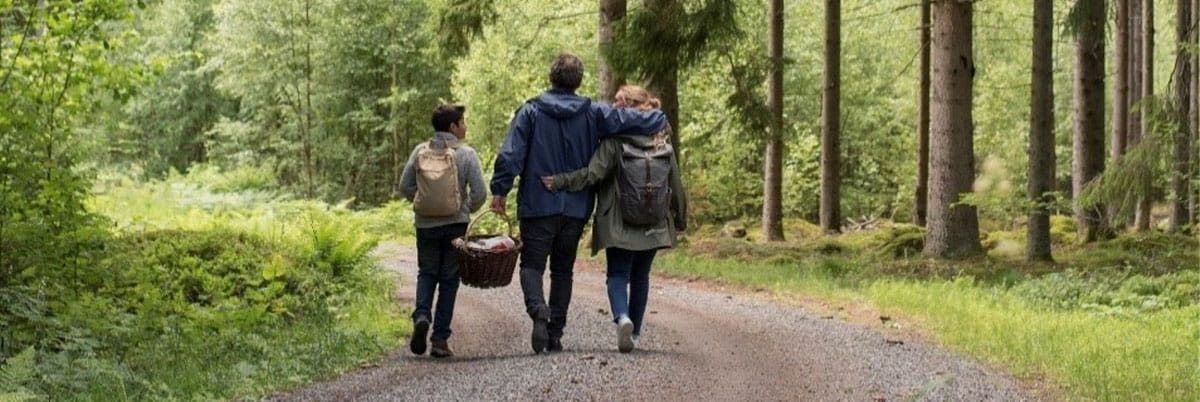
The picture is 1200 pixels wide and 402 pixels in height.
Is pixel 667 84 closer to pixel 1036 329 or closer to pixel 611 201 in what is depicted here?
pixel 1036 329

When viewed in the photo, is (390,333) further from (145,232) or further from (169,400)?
(145,232)

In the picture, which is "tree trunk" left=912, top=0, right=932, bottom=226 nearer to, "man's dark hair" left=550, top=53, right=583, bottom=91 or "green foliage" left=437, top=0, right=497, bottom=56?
"green foliage" left=437, top=0, right=497, bottom=56

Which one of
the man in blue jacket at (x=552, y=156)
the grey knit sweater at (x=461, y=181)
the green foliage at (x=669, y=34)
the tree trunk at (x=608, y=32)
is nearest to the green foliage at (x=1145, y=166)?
the green foliage at (x=669, y=34)

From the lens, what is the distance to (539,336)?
293 inches

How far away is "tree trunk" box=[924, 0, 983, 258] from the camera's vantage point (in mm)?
14133

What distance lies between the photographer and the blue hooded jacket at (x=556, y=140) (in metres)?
7.29

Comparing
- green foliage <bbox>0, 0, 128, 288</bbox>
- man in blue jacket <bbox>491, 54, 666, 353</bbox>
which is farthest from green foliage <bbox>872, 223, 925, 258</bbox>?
green foliage <bbox>0, 0, 128, 288</bbox>

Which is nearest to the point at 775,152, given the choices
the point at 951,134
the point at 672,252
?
the point at 672,252

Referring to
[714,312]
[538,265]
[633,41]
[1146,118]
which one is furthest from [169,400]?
[1146,118]

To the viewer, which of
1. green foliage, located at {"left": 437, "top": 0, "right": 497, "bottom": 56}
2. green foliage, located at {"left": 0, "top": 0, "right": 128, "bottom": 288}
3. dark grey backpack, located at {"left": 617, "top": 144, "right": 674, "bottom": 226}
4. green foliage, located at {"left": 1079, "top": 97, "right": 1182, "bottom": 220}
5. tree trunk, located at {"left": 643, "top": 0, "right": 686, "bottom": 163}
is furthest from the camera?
green foliage, located at {"left": 437, "top": 0, "right": 497, "bottom": 56}

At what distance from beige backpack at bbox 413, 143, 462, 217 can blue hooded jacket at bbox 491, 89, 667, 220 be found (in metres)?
0.34

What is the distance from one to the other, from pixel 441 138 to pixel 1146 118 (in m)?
9.25

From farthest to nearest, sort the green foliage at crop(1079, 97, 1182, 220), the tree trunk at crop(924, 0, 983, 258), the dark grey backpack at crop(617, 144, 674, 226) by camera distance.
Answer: the tree trunk at crop(924, 0, 983, 258) → the green foliage at crop(1079, 97, 1182, 220) → the dark grey backpack at crop(617, 144, 674, 226)

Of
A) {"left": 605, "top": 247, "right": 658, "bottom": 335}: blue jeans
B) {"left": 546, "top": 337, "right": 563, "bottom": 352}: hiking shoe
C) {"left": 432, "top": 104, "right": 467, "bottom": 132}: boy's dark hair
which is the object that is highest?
{"left": 432, "top": 104, "right": 467, "bottom": 132}: boy's dark hair
